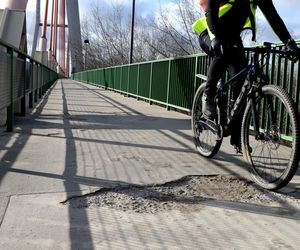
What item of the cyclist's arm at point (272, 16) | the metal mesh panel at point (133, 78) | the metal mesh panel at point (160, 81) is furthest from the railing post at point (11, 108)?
the metal mesh panel at point (133, 78)

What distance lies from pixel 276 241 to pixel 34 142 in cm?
414

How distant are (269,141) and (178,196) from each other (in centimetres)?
93

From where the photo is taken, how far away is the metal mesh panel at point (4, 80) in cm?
640

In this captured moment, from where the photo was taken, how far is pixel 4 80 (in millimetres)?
6645

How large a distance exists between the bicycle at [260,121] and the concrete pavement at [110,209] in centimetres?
25

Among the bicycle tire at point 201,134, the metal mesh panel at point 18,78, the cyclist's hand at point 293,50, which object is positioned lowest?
the bicycle tire at point 201,134

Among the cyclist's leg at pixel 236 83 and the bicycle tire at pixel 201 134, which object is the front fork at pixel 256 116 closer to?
the cyclist's leg at pixel 236 83

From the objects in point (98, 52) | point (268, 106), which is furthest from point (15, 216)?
point (98, 52)

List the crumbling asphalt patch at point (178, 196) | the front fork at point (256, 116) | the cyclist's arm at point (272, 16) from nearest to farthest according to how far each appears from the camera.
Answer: the crumbling asphalt patch at point (178, 196) → the front fork at point (256, 116) → the cyclist's arm at point (272, 16)

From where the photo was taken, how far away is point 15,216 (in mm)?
3416

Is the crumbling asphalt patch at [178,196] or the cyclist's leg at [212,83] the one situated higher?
the cyclist's leg at [212,83]

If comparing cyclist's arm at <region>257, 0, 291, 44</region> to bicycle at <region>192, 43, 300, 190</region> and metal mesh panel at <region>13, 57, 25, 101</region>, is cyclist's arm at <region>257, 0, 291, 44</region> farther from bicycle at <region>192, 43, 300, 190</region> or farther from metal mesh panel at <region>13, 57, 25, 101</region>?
metal mesh panel at <region>13, 57, 25, 101</region>

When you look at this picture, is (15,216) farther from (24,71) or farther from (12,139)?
(24,71)

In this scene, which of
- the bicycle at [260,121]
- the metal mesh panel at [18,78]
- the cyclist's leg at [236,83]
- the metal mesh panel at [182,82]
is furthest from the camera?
the metal mesh panel at [182,82]
